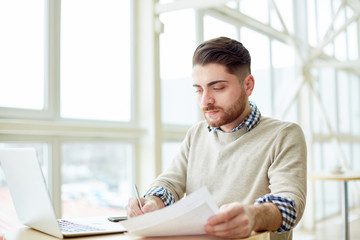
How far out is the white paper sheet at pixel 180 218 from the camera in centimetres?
98

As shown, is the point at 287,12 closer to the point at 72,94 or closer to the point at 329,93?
the point at 329,93

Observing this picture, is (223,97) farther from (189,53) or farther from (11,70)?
(189,53)

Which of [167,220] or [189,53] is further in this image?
[189,53]

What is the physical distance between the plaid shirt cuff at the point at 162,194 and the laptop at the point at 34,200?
19 centimetres

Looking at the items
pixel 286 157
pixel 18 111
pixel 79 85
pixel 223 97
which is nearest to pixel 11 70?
pixel 18 111

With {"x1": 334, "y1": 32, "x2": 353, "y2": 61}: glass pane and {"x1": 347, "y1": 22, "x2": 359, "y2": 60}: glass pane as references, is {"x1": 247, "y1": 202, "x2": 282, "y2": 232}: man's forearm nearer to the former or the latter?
{"x1": 334, "y1": 32, "x2": 353, "y2": 61}: glass pane

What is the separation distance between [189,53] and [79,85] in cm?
151

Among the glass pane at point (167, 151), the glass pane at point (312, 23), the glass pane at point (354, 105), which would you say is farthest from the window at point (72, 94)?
the glass pane at point (354, 105)

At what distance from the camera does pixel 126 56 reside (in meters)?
3.61

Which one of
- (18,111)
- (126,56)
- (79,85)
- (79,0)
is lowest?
(18,111)

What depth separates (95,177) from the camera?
10.7 ft

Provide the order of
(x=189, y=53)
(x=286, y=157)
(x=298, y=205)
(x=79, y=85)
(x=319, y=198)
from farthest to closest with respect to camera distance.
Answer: (x=319, y=198) < (x=189, y=53) < (x=79, y=85) < (x=286, y=157) < (x=298, y=205)

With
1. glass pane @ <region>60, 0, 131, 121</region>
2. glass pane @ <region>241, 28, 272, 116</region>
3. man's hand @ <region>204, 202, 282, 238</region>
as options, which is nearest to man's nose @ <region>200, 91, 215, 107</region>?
man's hand @ <region>204, 202, 282, 238</region>

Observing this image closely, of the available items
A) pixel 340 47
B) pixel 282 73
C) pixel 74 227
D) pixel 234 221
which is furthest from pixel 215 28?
pixel 340 47
